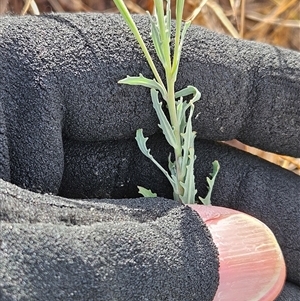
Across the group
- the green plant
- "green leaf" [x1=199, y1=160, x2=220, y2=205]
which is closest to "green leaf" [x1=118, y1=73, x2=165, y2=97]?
the green plant

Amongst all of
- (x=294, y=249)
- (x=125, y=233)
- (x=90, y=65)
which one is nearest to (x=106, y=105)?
(x=90, y=65)

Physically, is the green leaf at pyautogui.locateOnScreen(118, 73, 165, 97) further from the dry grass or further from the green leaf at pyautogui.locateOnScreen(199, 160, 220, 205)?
the dry grass

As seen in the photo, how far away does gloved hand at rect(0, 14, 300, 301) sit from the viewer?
472 millimetres

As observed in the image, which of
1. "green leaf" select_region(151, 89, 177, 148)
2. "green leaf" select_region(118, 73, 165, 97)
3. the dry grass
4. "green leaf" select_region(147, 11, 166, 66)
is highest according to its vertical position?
the dry grass

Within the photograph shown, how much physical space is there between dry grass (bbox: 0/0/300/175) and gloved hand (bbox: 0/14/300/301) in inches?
14.7

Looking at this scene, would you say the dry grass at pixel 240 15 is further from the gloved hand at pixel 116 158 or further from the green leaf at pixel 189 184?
the green leaf at pixel 189 184

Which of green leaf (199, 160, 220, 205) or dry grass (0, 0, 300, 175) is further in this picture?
dry grass (0, 0, 300, 175)

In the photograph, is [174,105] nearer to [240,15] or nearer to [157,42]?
[157,42]

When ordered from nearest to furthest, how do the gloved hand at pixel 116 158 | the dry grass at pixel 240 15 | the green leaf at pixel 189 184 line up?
1. the gloved hand at pixel 116 158
2. the green leaf at pixel 189 184
3. the dry grass at pixel 240 15

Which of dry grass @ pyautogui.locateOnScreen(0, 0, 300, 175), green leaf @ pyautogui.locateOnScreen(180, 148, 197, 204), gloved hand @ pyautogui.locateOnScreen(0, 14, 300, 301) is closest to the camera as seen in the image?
gloved hand @ pyautogui.locateOnScreen(0, 14, 300, 301)

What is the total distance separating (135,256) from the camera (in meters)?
0.50

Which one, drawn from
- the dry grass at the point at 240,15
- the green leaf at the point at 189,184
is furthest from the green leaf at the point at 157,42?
the dry grass at the point at 240,15

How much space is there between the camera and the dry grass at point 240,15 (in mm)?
1132

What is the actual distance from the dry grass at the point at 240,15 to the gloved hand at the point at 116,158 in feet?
1.23
